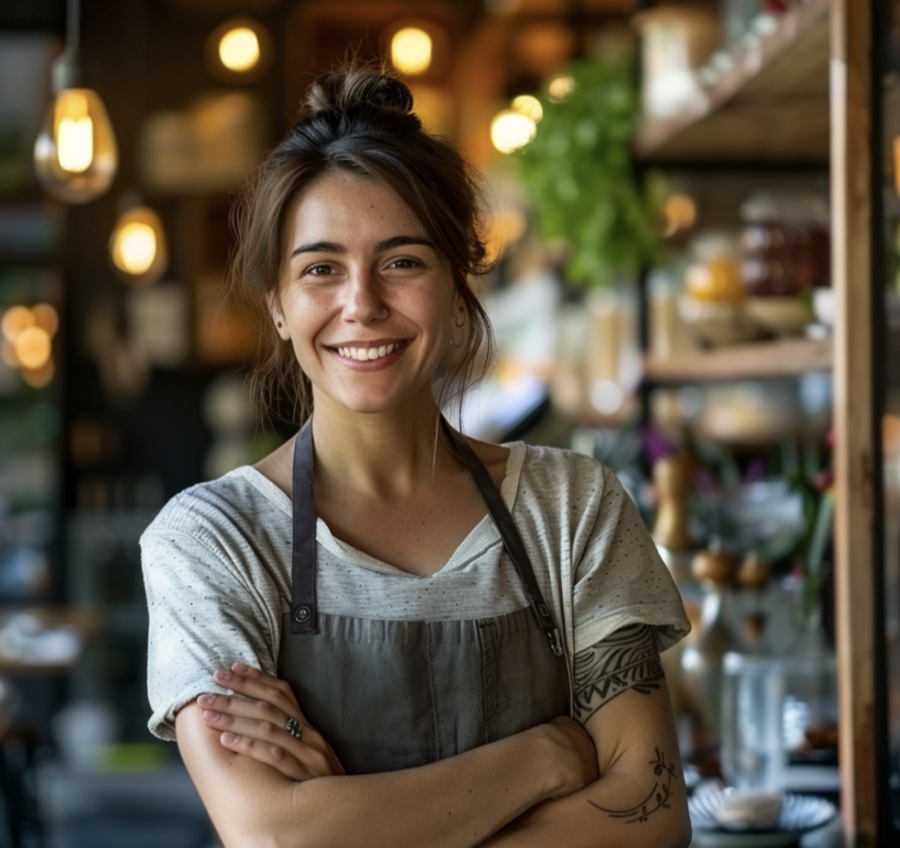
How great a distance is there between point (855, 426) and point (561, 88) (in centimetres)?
196

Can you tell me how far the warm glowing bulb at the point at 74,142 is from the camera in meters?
3.03

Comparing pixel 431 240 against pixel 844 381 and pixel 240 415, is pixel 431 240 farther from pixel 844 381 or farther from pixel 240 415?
pixel 240 415

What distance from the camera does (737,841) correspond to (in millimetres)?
1840

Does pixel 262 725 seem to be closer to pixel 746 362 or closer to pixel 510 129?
pixel 746 362

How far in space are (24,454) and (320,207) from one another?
5015mm

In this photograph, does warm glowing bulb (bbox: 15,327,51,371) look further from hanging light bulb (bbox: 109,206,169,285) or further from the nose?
the nose

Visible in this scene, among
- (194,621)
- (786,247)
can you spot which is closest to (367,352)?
(194,621)

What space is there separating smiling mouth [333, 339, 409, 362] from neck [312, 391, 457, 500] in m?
0.11

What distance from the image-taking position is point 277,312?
156 centimetres

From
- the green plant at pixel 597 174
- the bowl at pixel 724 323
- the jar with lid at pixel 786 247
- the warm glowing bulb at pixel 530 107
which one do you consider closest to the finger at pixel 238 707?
the jar with lid at pixel 786 247

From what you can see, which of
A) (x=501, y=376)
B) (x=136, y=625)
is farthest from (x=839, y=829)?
(x=136, y=625)

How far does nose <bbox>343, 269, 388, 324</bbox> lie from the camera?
4.67 ft

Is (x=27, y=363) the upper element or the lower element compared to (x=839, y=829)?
upper

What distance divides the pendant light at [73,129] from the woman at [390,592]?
5.32 feet
